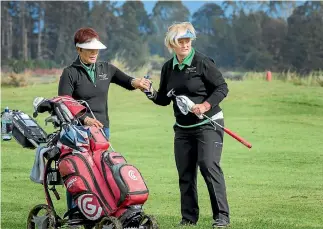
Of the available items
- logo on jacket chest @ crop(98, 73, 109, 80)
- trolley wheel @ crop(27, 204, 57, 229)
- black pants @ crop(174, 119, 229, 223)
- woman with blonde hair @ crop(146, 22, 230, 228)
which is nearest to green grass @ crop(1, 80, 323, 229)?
black pants @ crop(174, 119, 229, 223)

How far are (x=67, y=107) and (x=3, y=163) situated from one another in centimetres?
909

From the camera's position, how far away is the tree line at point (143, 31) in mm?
59625

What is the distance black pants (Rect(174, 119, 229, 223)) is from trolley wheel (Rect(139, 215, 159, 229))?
3.78 ft

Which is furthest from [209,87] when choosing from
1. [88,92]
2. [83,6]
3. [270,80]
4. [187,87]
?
[83,6]

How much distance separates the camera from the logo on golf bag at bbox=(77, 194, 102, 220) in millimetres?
Answer: 6641

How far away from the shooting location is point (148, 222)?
259 inches

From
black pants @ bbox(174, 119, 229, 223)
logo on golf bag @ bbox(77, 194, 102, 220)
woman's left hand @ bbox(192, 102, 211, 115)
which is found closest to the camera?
logo on golf bag @ bbox(77, 194, 102, 220)

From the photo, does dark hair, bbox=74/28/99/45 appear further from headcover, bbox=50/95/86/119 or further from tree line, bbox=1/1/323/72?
tree line, bbox=1/1/323/72

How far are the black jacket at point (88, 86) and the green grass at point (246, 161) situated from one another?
1.15m

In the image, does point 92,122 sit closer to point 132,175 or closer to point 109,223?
point 132,175

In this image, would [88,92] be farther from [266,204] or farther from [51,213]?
[266,204]

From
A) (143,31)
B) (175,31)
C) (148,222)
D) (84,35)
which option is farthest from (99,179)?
(143,31)

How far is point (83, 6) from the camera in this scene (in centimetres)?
7500

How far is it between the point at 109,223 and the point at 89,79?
1605mm
